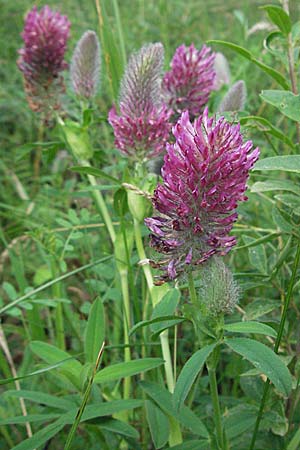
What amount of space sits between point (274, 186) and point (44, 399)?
0.65 metres

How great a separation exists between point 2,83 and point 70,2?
81 centimetres

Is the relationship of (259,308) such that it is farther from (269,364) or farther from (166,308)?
(269,364)

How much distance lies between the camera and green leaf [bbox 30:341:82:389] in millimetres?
1351

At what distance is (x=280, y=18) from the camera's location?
148 centimetres

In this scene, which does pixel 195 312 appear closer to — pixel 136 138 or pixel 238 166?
pixel 238 166

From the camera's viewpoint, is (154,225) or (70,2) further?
(70,2)

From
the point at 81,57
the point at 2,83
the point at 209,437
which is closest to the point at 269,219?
the point at 81,57

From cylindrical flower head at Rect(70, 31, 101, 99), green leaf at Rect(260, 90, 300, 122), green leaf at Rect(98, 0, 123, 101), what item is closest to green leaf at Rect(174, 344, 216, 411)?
green leaf at Rect(260, 90, 300, 122)

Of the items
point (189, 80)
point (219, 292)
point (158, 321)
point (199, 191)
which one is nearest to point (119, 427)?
point (158, 321)

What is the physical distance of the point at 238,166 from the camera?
1.12 m

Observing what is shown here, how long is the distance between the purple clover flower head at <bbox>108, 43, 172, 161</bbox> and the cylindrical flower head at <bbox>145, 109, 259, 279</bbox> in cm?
47

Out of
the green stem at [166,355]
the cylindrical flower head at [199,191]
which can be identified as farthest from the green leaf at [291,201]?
the green stem at [166,355]

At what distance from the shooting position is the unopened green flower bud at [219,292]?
1139 mm

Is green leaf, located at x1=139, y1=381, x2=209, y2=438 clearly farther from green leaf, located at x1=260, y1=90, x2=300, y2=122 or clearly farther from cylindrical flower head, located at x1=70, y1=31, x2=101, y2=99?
cylindrical flower head, located at x1=70, y1=31, x2=101, y2=99
